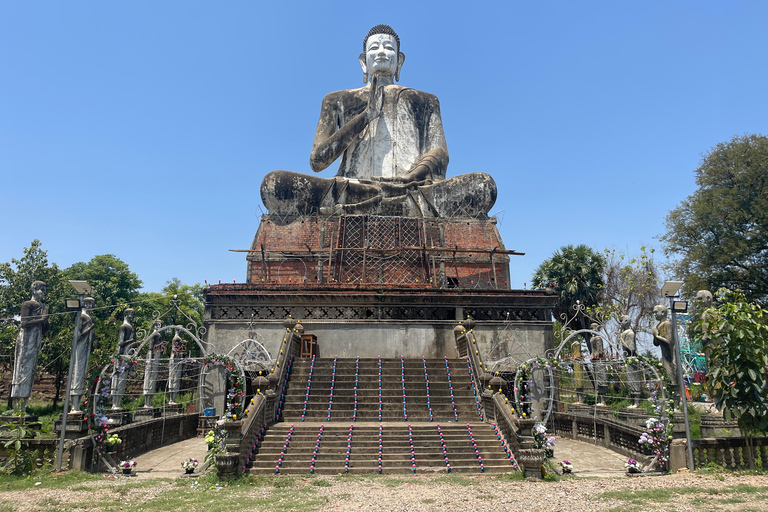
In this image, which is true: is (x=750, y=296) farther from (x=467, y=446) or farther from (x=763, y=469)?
(x=467, y=446)

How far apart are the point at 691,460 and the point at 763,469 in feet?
4.75

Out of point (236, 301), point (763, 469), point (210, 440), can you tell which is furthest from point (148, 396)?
point (763, 469)

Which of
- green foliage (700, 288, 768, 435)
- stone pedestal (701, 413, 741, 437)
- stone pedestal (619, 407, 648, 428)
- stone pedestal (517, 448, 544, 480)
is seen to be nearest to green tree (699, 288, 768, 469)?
green foliage (700, 288, 768, 435)

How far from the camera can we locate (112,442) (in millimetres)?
10070

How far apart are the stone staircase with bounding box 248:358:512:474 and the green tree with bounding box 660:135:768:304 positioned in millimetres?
17179

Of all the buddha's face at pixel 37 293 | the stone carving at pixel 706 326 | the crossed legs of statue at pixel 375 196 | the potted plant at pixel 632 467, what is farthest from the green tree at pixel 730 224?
the buddha's face at pixel 37 293

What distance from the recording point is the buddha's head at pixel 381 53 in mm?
27281

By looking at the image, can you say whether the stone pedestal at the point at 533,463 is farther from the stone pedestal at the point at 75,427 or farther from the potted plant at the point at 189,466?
the stone pedestal at the point at 75,427

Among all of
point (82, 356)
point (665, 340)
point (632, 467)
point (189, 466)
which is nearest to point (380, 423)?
point (189, 466)

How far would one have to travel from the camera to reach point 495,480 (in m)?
8.94

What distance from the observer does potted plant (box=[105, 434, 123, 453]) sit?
10.0m

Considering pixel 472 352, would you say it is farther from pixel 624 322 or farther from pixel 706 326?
pixel 624 322

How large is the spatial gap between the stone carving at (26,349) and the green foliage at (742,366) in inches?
559

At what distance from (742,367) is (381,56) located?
74.4 feet
